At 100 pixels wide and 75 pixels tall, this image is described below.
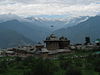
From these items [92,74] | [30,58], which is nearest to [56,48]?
[30,58]

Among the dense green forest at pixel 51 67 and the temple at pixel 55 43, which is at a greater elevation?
the temple at pixel 55 43

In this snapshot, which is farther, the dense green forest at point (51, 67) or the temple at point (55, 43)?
the temple at point (55, 43)

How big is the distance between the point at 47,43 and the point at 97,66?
32.9 meters

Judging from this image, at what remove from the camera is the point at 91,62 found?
5041 centimetres

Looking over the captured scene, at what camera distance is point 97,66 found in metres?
46.2

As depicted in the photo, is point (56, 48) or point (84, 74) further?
point (56, 48)

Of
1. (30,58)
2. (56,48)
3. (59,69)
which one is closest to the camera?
(59,69)

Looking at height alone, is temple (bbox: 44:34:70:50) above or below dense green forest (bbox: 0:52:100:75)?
above

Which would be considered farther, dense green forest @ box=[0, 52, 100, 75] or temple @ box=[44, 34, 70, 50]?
temple @ box=[44, 34, 70, 50]

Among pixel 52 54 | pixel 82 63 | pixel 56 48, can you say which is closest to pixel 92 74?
pixel 82 63

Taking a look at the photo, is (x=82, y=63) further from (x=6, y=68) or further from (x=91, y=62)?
(x=6, y=68)

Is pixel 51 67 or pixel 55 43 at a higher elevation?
pixel 55 43

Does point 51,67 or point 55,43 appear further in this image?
point 55,43

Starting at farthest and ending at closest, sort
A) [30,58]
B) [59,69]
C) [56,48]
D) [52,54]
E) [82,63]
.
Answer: [56,48]
[52,54]
[30,58]
[82,63]
[59,69]
